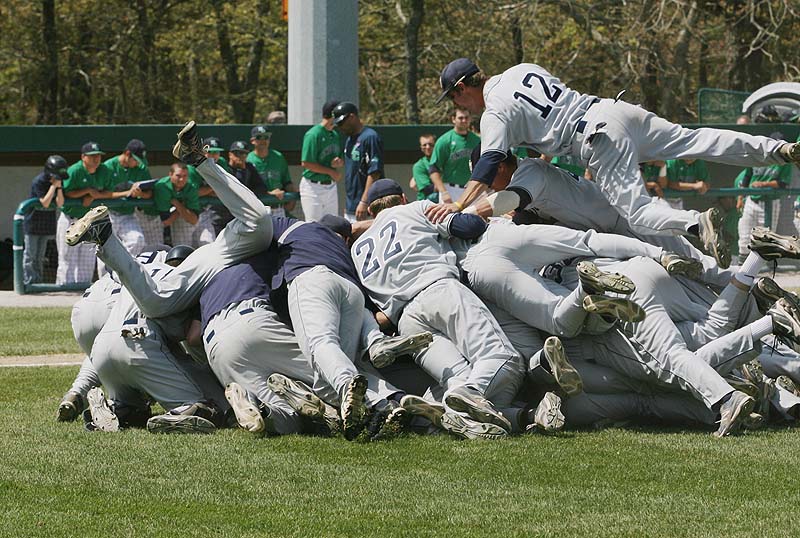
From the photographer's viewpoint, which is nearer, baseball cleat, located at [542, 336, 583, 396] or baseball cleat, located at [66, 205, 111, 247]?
baseball cleat, located at [542, 336, 583, 396]

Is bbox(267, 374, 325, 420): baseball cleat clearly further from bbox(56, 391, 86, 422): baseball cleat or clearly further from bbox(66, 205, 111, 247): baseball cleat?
bbox(56, 391, 86, 422): baseball cleat

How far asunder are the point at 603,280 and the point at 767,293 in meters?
1.10

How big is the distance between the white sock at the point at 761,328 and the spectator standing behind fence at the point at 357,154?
26.9ft

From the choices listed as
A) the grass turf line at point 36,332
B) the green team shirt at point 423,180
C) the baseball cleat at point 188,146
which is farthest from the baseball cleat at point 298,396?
the green team shirt at point 423,180

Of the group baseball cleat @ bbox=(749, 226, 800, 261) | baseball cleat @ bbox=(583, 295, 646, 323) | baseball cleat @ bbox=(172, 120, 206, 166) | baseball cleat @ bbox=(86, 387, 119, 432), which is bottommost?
baseball cleat @ bbox=(86, 387, 119, 432)

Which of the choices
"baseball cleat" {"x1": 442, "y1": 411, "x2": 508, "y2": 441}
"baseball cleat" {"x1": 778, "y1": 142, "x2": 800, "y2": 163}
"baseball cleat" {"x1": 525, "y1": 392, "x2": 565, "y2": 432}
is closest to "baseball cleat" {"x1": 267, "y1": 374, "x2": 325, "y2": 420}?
"baseball cleat" {"x1": 442, "y1": 411, "x2": 508, "y2": 441}

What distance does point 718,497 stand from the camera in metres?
5.70

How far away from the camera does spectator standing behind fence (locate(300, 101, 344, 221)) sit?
659 inches

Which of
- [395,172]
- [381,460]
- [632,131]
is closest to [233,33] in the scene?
[395,172]

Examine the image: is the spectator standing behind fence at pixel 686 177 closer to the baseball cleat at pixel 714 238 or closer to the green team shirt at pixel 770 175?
the green team shirt at pixel 770 175

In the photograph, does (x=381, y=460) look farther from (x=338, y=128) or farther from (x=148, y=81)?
(x=148, y=81)

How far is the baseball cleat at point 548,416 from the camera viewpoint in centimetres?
725

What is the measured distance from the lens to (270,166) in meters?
17.2

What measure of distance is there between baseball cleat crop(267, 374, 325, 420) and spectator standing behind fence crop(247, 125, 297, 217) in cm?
977
